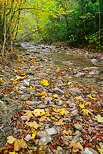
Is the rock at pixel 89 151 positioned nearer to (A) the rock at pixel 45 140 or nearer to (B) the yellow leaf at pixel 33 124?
(A) the rock at pixel 45 140

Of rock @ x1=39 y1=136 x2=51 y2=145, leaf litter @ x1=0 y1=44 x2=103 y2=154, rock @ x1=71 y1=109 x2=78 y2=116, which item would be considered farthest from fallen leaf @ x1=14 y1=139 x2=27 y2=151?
rock @ x1=71 y1=109 x2=78 y2=116

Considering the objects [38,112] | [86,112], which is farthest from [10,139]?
[86,112]

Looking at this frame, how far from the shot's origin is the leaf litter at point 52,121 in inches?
70.4

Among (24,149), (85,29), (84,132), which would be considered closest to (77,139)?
(84,132)

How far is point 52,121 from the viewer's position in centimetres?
231

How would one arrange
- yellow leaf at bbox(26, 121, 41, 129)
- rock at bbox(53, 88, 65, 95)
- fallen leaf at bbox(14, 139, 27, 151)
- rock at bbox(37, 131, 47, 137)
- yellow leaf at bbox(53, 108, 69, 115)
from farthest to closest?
1. rock at bbox(53, 88, 65, 95)
2. yellow leaf at bbox(53, 108, 69, 115)
3. yellow leaf at bbox(26, 121, 41, 129)
4. rock at bbox(37, 131, 47, 137)
5. fallen leaf at bbox(14, 139, 27, 151)

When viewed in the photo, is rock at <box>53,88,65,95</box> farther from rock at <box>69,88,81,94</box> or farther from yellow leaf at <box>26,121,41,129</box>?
yellow leaf at <box>26,121,41,129</box>

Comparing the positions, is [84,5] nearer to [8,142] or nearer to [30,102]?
[30,102]

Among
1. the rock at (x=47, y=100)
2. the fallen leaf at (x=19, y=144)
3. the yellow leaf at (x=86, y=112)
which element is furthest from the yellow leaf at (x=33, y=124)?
the yellow leaf at (x=86, y=112)

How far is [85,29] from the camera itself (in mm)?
14289

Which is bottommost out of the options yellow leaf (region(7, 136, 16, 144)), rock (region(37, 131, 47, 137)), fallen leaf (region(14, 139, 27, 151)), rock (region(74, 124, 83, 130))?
rock (region(74, 124, 83, 130))

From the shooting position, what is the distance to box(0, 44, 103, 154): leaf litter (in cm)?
179

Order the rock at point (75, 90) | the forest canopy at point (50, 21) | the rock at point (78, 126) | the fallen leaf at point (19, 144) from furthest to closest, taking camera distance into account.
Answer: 1. the forest canopy at point (50, 21)
2. the rock at point (75, 90)
3. the rock at point (78, 126)
4. the fallen leaf at point (19, 144)

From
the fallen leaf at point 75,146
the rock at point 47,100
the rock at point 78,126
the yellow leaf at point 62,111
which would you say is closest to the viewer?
the fallen leaf at point 75,146
